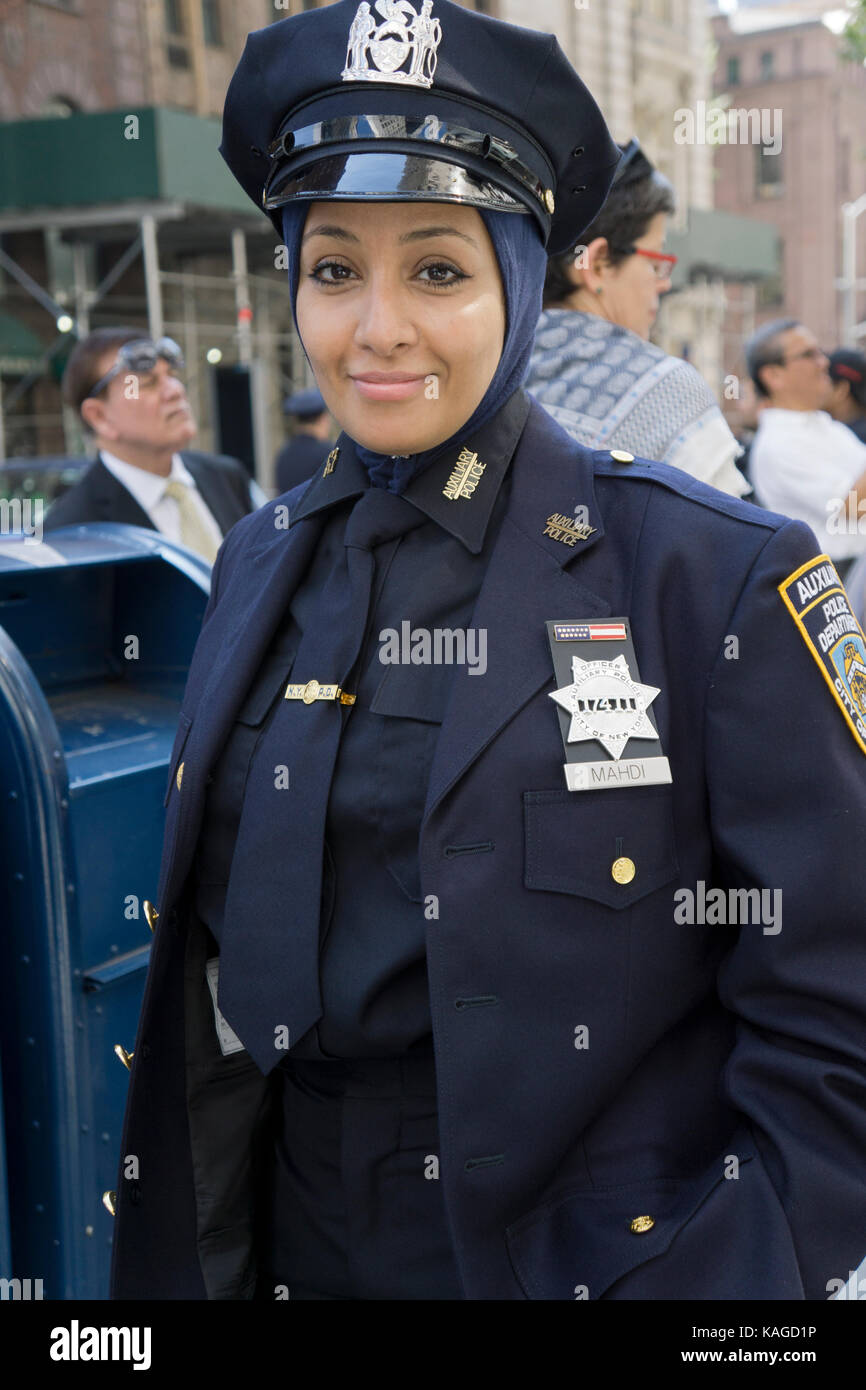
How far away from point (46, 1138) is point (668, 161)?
2954 cm

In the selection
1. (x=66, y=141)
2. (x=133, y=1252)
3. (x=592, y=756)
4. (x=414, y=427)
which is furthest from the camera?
(x=66, y=141)

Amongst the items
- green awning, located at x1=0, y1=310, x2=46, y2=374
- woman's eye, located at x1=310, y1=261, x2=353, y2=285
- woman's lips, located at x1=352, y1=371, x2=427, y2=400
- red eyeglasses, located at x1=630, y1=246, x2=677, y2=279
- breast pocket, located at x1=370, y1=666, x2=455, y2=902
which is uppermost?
green awning, located at x1=0, y1=310, x2=46, y2=374

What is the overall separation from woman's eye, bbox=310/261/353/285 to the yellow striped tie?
10.5 ft

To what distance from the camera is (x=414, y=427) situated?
4.90 ft

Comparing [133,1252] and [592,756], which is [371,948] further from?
[133,1252]

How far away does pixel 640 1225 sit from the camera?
1376 mm

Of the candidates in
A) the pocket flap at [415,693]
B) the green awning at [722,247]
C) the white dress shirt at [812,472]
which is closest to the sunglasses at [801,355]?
the white dress shirt at [812,472]

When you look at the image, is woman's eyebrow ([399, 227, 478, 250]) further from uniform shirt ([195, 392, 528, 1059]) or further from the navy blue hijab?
uniform shirt ([195, 392, 528, 1059])

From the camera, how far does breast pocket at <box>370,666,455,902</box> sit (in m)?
1.46

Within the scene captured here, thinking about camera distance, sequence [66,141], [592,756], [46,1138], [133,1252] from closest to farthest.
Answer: [592,756] → [133,1252] → [46,1138] → [66,141]

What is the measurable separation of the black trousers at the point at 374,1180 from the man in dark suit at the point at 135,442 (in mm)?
3086

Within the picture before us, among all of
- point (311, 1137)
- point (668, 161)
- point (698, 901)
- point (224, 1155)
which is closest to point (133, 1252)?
point (224, 1155)

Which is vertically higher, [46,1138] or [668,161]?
[668,161]

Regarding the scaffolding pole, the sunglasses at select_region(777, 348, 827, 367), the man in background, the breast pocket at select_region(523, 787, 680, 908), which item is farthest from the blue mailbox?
the scaffolding pole
